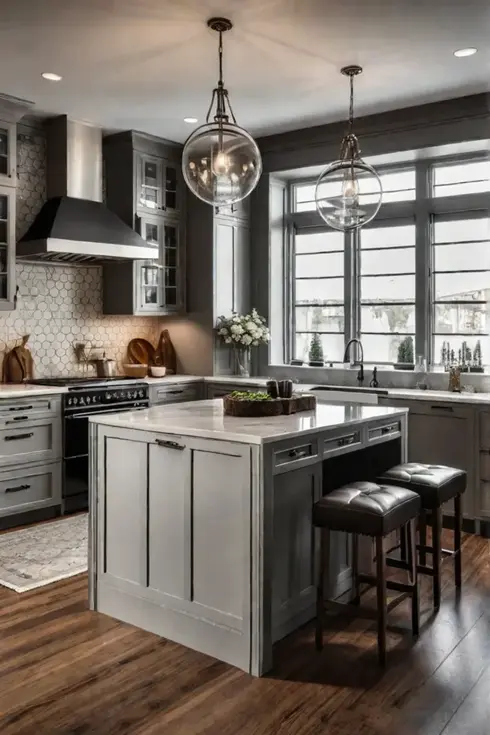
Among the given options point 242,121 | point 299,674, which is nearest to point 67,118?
point 242,121

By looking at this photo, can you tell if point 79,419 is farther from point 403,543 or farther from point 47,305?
point 403,543

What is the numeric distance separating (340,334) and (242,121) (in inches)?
82.0

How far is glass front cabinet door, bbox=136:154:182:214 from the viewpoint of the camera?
6.31m

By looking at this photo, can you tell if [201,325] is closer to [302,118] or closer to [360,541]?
[302,118]

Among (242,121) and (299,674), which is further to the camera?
(242,121)

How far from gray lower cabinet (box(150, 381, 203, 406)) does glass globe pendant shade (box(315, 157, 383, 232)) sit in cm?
262

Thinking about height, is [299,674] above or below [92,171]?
below

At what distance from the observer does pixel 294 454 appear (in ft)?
9.82

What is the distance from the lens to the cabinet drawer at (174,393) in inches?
239

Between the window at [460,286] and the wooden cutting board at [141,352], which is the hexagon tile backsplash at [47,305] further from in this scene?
the window at [460,286]

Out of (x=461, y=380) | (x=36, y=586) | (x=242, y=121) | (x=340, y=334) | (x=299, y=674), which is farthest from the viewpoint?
(x=340, y=334)

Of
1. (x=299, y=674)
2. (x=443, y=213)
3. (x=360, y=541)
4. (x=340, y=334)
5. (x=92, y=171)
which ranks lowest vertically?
(x=299, y=674)

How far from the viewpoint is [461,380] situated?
18.3 feet

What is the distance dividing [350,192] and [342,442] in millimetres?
1400
